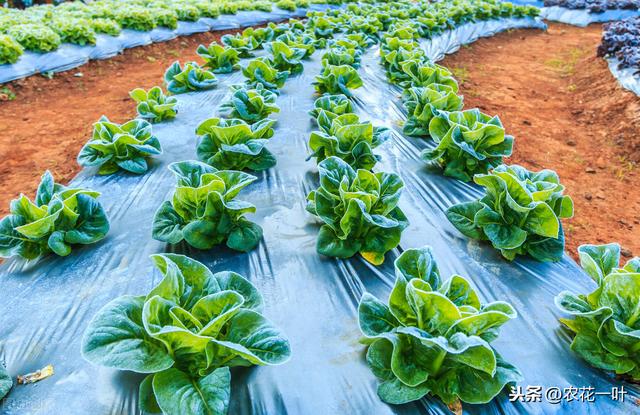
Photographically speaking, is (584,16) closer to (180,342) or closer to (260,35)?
(260,35)

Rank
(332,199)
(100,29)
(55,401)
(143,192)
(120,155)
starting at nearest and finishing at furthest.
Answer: (55,401) → (332,199) → (143,192) → (120,155) → (100,29)

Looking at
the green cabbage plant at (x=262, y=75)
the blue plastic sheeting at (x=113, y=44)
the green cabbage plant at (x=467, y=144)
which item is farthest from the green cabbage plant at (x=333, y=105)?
the blue plastic sheeting at (x=113, y=44)

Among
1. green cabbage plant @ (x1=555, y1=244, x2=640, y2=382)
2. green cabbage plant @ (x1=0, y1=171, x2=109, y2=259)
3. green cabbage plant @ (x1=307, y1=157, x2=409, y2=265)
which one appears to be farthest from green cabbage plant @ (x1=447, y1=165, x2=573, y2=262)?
green cabbage plant @ (x1=0, y1=171, x2=109, y2=259)

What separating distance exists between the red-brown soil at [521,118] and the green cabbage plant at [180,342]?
10.4 ft

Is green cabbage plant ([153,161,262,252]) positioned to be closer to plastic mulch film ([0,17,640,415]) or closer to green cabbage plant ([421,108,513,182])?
plastic mulch film ([0,17,640,415])

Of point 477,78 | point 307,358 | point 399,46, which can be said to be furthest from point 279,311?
point 477,78

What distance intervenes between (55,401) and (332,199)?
1559 mm

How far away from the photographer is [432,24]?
8680 mm

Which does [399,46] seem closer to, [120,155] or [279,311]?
[120,155]

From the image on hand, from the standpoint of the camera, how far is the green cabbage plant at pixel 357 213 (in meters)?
2.20

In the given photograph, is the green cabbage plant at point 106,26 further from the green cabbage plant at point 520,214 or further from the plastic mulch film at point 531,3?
the plastic mulch film at point 531,3

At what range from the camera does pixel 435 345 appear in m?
1.49

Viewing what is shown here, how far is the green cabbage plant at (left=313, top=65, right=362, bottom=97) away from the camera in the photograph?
14.4 feet

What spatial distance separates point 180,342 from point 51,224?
1219mm
